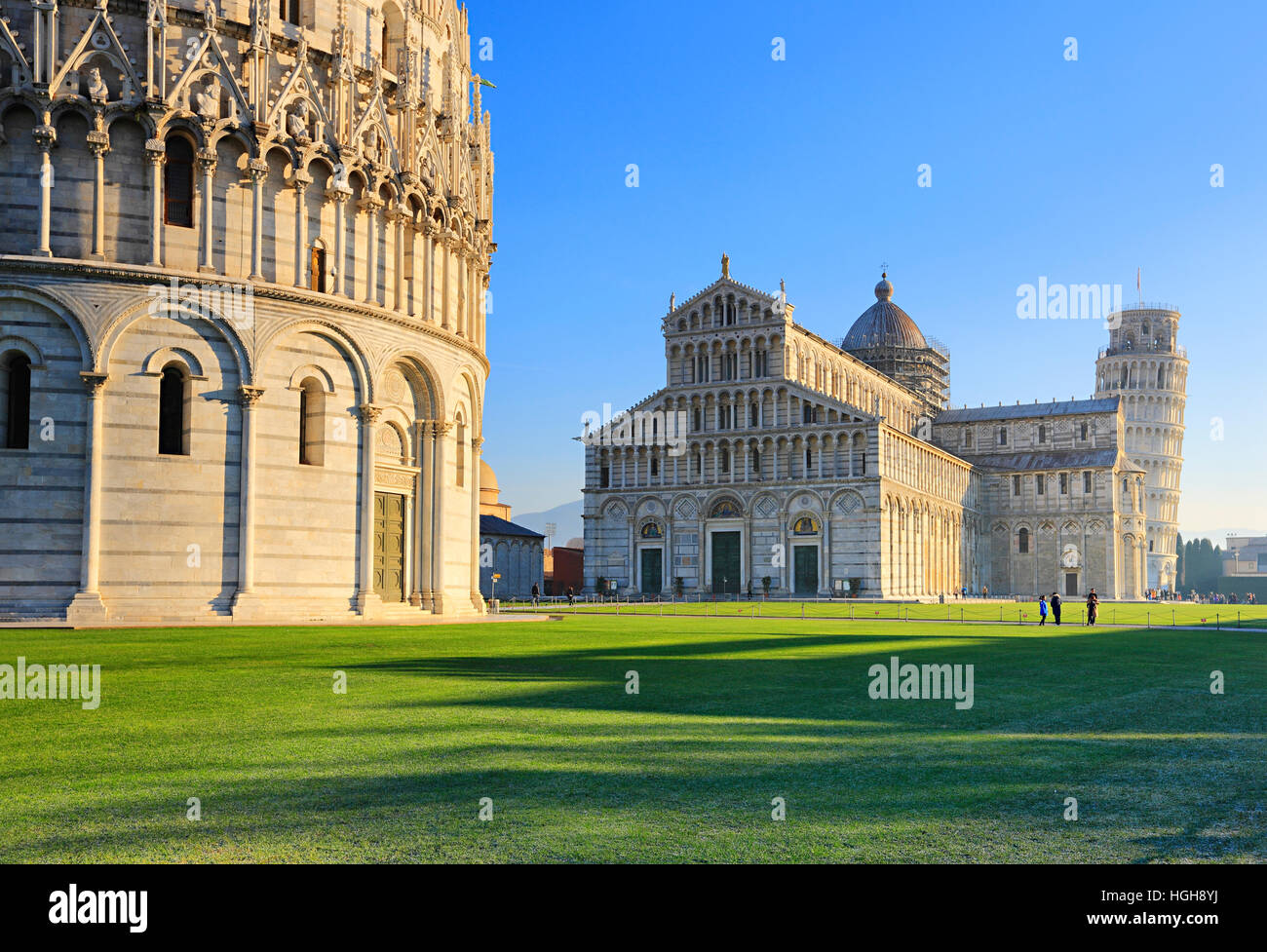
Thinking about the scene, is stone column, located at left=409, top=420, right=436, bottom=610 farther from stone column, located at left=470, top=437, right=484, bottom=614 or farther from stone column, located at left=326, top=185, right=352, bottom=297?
stone column, located at left=326, top=185, right=352, bottom=297

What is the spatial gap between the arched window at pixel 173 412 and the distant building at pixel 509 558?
164 feet

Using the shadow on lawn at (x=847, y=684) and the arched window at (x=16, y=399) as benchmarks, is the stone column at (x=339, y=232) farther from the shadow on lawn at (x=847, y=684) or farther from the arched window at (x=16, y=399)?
the shadow on lawn at (x=847, y=684)

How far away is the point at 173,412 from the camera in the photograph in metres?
29.5

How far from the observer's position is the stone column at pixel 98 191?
28312 millimetres

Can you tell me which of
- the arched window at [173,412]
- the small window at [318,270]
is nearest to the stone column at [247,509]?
the arched window at [173,412]

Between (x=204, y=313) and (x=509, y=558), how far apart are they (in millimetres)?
57823

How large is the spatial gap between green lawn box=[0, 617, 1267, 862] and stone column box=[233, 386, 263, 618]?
35.7 feet

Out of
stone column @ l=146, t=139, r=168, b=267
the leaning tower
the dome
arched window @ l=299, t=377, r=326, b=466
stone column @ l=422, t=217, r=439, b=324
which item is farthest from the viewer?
the leaning tower

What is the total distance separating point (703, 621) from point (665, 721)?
27.2 meters

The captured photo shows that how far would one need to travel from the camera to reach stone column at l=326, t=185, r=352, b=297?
3212cm

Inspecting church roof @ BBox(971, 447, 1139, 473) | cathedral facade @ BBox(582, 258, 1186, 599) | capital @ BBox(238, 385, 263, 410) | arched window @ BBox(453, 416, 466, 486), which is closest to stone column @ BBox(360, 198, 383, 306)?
capital @ BBox(238, 385, 263, 410)

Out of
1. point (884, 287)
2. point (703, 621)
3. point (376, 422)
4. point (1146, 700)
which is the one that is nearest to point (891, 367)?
point (884, 287)

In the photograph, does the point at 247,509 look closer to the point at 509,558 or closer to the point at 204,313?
the point at 204,313

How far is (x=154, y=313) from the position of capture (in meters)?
28.8
